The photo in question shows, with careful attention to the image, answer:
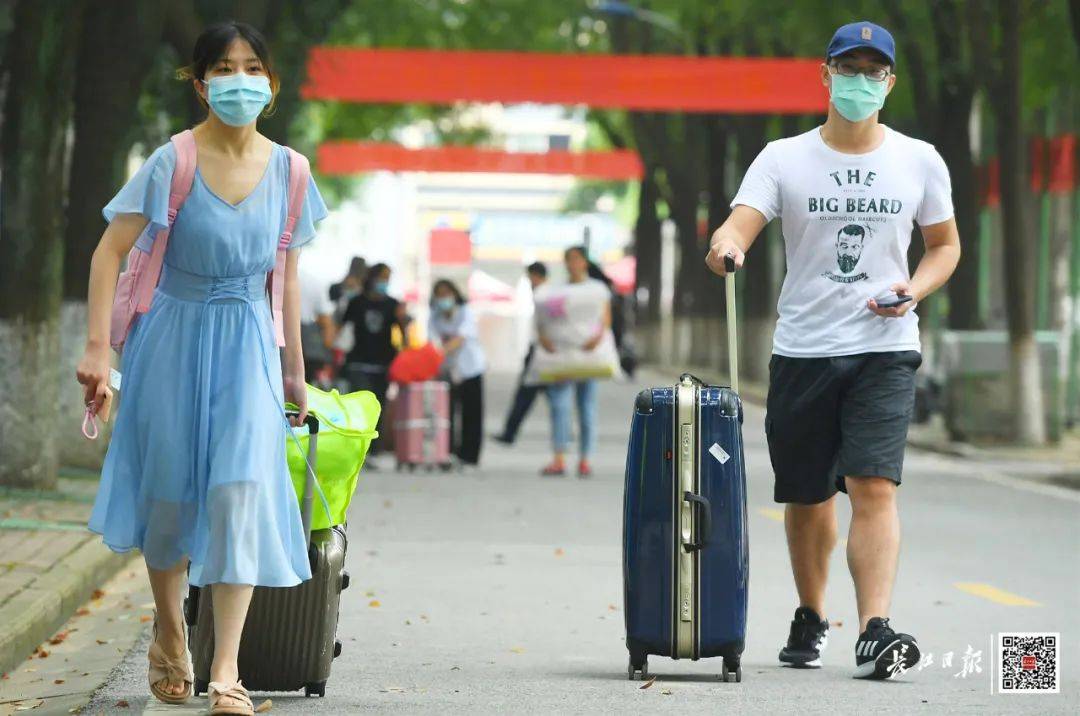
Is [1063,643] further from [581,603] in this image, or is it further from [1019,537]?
[1019,537]

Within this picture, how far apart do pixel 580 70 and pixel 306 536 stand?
2436cm

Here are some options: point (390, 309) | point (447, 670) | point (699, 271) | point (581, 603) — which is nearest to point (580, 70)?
point (390, 309)

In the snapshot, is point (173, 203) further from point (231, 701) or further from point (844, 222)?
point (844, 222)

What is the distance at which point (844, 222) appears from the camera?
7.27 m

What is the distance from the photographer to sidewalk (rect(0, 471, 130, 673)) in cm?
827

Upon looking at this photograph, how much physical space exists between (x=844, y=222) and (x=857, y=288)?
8.1 inches

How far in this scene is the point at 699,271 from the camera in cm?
4553

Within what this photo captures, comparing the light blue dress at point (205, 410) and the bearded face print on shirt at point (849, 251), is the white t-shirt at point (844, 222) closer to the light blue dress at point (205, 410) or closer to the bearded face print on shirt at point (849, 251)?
the bearded face print on shirt at point (849, 251)

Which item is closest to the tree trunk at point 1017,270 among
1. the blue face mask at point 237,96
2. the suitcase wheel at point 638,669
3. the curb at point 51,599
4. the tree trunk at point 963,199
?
the tree trunk at point 963,199

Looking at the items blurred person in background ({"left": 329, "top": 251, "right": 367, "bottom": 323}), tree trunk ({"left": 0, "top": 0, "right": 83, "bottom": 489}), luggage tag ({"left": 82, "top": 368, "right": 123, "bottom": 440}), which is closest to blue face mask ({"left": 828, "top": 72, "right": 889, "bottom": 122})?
luggage tag ({"left": 82, "top": 368, "right": 123, "bottom": 440})

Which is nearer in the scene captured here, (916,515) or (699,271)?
(916,515)

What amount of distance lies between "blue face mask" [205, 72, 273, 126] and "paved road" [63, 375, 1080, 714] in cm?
155

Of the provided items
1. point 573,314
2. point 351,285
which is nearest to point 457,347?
point 351,285

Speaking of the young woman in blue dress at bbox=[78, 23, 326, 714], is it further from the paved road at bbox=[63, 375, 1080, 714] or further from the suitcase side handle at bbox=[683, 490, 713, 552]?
the suitcase side handle at bbox=[683, 490, 713, 552]
